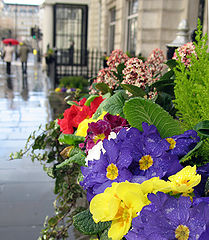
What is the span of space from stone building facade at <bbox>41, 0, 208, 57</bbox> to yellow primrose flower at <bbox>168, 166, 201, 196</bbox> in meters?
4.46

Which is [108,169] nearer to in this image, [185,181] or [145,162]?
[145,162]

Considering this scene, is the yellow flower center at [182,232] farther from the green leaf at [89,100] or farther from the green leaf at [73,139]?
the green leaf at [89,100]

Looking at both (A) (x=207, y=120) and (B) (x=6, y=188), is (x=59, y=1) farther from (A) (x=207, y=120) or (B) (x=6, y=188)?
(A) (x=207, y=120)

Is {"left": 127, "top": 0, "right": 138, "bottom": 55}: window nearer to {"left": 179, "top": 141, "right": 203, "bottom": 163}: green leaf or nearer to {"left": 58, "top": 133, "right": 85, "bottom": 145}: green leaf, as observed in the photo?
{"left": 58, "top": 133, "right": 85, "bottom": 145}: green leaf

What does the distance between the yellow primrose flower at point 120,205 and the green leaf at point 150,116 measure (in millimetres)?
363

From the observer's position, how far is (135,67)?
1990 mm

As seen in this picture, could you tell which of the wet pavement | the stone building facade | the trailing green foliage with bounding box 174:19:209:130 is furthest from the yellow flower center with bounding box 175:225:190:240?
the stone building facade

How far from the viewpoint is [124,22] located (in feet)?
46.8

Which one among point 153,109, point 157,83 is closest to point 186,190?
point 153,109

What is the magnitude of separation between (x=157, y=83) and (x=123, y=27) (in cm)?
1275

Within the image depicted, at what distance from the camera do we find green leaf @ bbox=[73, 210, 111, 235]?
4.57ft

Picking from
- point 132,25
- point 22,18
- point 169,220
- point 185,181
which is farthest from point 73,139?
point 22,18

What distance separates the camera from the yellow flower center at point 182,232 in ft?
3.39

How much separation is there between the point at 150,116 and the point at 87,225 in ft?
1.56
